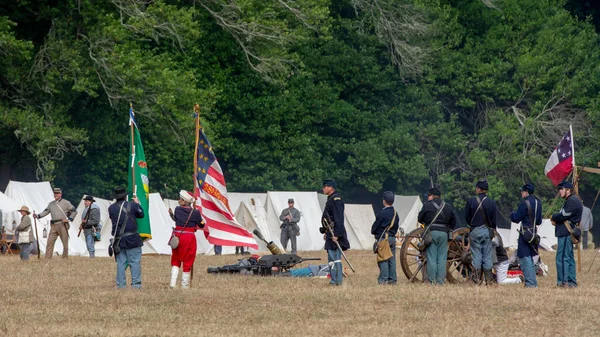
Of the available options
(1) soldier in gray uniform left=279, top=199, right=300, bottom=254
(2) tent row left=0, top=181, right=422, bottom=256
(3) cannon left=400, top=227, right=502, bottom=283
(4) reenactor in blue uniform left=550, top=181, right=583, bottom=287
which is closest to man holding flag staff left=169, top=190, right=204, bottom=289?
(3) cannon left=400, top=227, right=502, bottom=283

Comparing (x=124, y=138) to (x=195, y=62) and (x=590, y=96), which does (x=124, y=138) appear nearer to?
(x=195, y=62)

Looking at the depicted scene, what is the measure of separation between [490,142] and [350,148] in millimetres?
5409

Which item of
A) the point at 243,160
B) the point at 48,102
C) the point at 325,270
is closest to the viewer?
the point at 325,270

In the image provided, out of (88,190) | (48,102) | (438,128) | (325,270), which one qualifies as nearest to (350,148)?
(438,128)

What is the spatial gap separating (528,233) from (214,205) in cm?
465

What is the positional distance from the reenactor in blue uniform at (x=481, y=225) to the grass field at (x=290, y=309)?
47 cm

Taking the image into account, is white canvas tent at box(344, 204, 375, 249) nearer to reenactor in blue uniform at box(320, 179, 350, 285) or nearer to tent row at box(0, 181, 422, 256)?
tent row at box(0, 181, 422, 256)

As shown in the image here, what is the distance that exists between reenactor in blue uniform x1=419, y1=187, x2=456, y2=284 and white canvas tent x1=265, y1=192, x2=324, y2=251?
15.5 m

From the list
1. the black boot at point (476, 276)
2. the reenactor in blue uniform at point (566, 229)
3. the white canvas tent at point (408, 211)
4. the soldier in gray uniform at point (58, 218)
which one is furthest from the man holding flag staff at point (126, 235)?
the white canvas tent at point (408, 211)

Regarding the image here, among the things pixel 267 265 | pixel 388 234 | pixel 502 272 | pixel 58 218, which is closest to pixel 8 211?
pixel 58 218

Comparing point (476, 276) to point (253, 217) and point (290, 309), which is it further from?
point (253, 217)

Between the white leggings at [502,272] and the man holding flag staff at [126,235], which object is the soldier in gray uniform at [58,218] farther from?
the white leggings at [502,272]

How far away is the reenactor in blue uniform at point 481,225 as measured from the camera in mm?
15297

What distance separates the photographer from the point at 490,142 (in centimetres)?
3947
